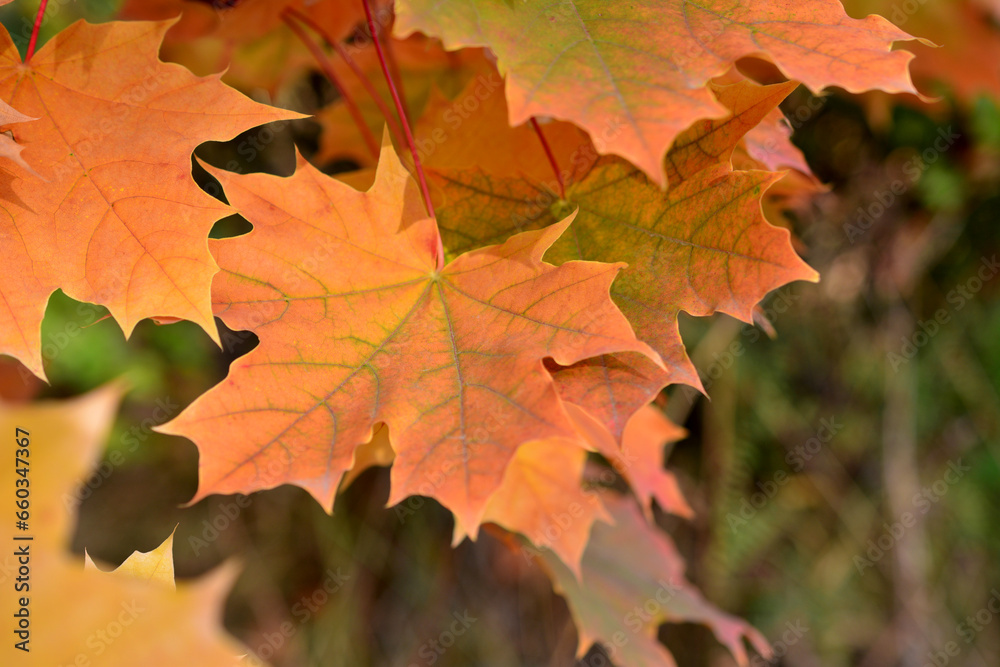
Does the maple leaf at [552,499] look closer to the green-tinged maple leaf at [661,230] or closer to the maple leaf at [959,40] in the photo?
the green-tinged maple leaf at [661,230]

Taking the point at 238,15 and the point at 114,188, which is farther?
the point at 238,15

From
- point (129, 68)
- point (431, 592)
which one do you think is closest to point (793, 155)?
point (129, 68)

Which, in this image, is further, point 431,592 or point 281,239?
point 431,592

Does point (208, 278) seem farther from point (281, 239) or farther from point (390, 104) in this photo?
point (390, 104)

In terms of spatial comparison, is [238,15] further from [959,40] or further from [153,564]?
[959,40]

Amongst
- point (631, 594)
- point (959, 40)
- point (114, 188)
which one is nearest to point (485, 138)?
point (114, 188)

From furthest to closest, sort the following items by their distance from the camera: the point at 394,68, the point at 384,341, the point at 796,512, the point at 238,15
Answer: the point at 796,512, the point at 394,68, the point at 238,15, the point at 384,341
